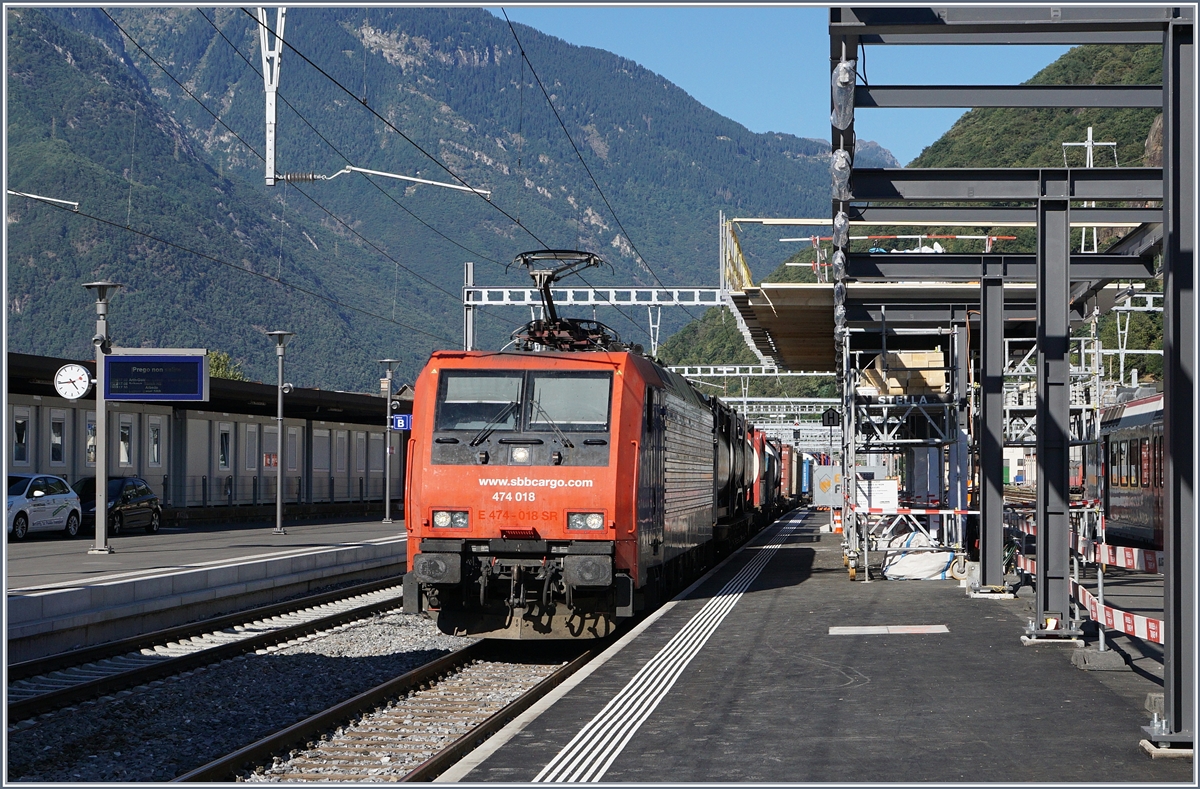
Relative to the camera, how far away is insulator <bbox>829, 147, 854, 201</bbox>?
14820 mm

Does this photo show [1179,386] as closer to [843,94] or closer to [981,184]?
[843,94]

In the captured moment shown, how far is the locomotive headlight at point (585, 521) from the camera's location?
1391cm

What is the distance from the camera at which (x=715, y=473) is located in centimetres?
2559

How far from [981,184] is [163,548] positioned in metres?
17.6

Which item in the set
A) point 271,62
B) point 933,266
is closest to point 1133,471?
point 933,266

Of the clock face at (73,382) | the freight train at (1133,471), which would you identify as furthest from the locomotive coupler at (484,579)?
the freight train at (1133,471)

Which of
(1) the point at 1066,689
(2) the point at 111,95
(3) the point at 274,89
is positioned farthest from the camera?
(2) the point at 111,95

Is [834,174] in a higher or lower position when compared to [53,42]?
lower

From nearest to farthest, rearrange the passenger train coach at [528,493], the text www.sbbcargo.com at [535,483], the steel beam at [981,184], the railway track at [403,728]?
the railway track at [403,728]
the passenger train coach at [528,493]
the text www.sbbcargo.com at [535,483]
the steel beam at [981,184]

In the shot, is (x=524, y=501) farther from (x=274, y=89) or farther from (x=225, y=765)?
(x=274, y=89)

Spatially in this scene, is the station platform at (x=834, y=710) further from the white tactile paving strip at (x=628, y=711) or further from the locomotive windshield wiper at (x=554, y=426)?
the locomotive windshield wiper at (x=554, y=426)

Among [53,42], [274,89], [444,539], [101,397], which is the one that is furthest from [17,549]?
[53,42]

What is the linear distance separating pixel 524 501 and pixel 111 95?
7112 inches

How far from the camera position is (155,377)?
26297 millimetres
